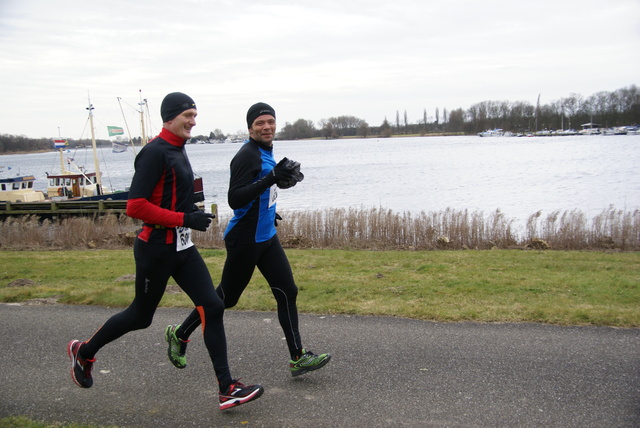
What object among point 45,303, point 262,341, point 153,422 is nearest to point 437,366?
point 262,341

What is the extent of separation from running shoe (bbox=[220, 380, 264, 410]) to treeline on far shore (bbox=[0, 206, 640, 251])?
31.1 feet

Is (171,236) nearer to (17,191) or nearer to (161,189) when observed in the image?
(161,189)

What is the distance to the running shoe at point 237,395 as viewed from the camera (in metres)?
3.78

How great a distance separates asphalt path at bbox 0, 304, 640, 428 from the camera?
3.69 metres

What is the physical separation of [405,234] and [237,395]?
34.1 ft

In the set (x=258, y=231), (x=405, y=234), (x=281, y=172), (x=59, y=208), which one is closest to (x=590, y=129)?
(x=59, y=208)

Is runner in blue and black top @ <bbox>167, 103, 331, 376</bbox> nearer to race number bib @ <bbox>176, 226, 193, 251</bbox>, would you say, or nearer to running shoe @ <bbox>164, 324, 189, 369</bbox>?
running shoe @ <bbox>164, 324, 189, 369</bbox>

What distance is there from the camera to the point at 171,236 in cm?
381

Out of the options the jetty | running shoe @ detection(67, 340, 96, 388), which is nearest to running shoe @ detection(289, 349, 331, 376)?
running shoe @ detection(67, 340, 96, 388)

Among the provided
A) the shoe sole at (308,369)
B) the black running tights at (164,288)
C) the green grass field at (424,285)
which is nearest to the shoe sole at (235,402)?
the black running tights at (164,288)

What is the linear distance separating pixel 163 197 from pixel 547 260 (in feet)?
27.6

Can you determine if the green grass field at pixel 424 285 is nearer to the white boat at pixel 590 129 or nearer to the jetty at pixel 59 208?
the jetty at pixel 59 208

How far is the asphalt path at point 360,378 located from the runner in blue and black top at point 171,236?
424 mm

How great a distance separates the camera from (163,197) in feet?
12.3
